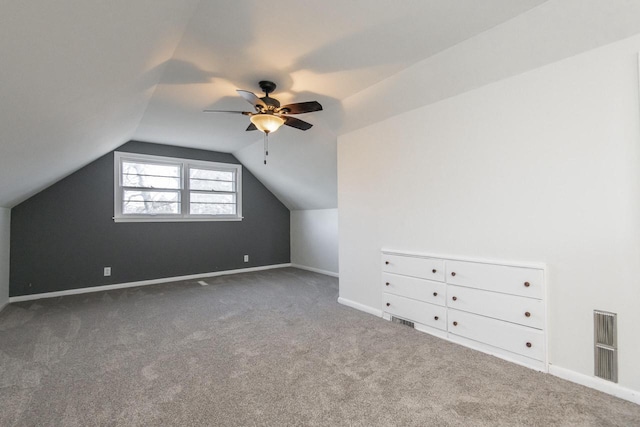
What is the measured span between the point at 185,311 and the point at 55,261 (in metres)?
2.39

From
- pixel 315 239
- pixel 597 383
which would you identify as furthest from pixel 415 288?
pixel 315 239

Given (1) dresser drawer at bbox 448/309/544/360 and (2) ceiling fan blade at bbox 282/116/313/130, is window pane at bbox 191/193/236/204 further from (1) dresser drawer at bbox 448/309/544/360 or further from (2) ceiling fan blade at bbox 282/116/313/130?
(1) dresser drawer at bbox 448/309/544/360

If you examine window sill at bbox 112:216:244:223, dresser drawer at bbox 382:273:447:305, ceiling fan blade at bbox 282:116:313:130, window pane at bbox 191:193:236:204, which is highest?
ceiling fan blade at bbox 282:116:313:130

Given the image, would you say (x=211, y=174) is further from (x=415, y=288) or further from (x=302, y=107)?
(x=415, y=288)

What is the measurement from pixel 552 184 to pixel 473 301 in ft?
3.53

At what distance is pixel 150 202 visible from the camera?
5004 millimetres

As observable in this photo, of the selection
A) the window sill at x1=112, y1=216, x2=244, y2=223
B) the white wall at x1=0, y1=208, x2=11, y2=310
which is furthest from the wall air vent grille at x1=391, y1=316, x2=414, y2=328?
the white wall at x1=0, y1=208, x2=11, y2=310

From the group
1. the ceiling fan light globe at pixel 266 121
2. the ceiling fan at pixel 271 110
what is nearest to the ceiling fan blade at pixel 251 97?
the ceiling fan at pixel 271 110

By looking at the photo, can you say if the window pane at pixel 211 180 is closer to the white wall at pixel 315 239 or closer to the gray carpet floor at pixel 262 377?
the white wall at pixel 315 239

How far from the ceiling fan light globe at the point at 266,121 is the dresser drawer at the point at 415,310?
2135mm

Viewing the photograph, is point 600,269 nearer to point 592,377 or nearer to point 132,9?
point 592,377

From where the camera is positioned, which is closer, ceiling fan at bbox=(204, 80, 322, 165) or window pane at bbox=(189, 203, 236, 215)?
ceiling fan at bbox=(204, 80, 322, 165)

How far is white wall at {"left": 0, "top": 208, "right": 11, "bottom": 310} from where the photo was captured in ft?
11.4

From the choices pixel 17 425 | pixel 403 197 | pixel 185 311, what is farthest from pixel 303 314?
pixel 17 425
